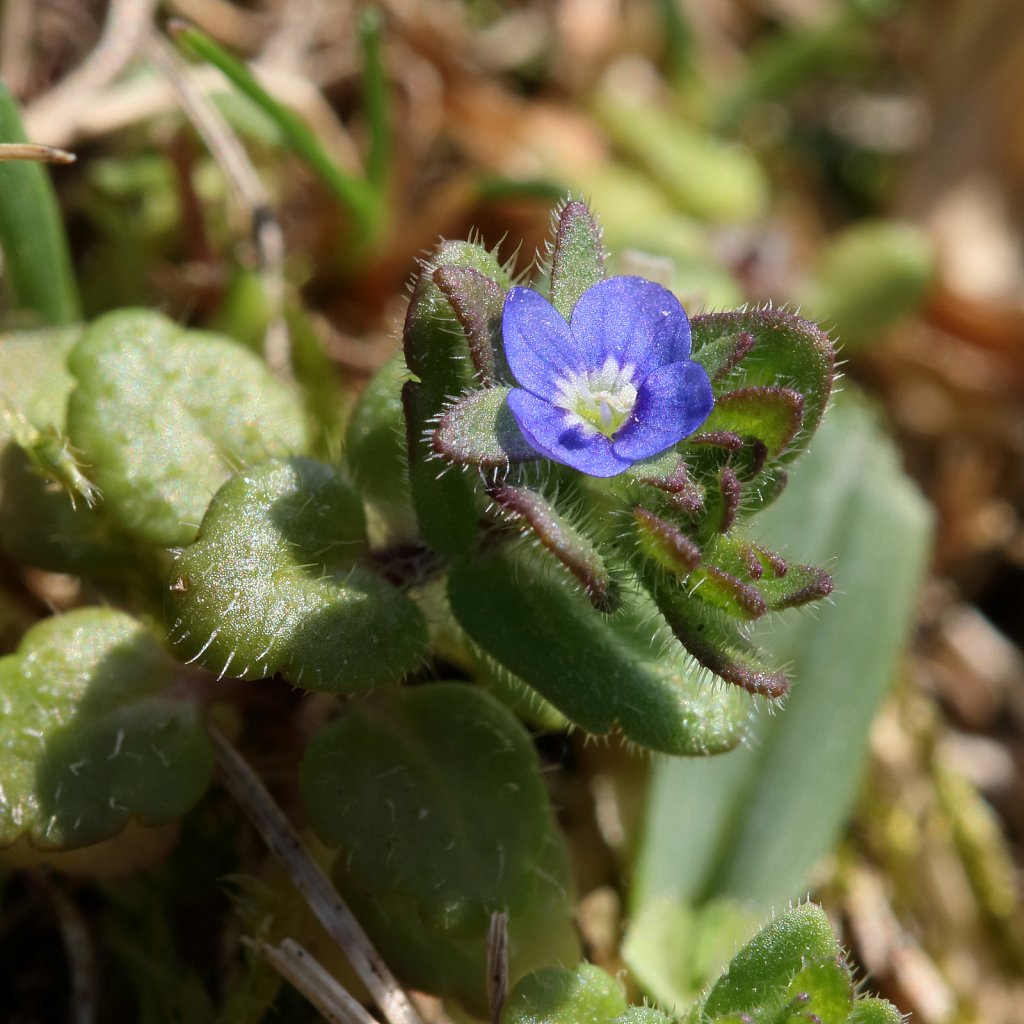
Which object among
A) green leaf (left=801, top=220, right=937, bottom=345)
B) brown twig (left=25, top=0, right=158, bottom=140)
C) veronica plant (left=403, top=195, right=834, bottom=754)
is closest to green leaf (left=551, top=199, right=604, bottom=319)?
veronica plant (left=403, top=195, right=834, bottom=754)

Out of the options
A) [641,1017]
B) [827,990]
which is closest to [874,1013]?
[827,990]

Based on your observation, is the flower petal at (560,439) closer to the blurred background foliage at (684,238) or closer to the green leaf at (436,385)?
the green leaf at (436,385)

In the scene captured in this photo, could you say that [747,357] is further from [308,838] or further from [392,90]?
[392,90]

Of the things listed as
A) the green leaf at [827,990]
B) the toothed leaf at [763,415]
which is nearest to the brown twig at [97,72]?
the toothed leaf at [763,415]

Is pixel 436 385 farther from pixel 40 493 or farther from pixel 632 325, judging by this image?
pixel 40 493

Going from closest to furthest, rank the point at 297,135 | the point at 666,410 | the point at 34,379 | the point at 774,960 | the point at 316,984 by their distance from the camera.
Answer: the point at 666,410
the point at 774,960
the point at 316,984
the point at 34,379
the point at 297,135

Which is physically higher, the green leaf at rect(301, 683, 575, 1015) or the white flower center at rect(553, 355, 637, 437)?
the white flower center at rect(553, 355, 637, 437)

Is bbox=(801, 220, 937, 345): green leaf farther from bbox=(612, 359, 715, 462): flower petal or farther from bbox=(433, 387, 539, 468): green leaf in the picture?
bbox=(433, 387, 539, 468): green leaf
